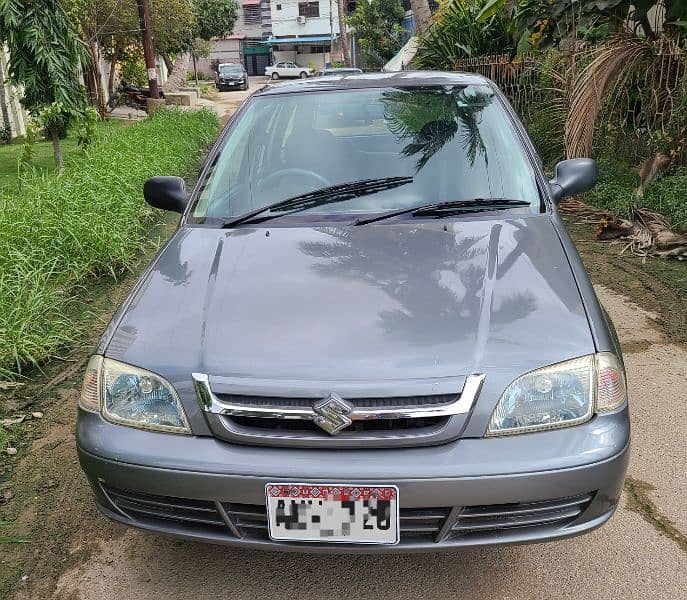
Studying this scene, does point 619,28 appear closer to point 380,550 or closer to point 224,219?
point 224,219

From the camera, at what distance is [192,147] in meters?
11.0

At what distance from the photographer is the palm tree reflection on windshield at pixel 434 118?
307cm

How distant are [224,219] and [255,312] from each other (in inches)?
31.1

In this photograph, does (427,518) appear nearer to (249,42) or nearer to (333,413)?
(333,413)

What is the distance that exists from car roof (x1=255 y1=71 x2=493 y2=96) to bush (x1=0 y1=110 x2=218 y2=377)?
1.93 meters

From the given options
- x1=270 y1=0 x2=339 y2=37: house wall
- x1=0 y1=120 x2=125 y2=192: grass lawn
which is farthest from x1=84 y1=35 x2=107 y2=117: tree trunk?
x1=270 y1=0 x2=339 y2=37: house wall

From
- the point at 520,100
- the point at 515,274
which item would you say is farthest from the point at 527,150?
the point at 520,100

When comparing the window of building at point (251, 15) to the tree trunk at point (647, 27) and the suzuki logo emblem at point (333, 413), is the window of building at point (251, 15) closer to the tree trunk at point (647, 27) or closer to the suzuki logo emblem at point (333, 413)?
the tree trunk at point (647, 27)

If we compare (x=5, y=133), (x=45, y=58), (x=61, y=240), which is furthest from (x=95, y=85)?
(x=61, y=240)

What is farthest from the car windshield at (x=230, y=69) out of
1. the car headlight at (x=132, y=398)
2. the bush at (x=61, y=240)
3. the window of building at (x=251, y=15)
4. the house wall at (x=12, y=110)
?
the car headlight at (x=132, y=398)

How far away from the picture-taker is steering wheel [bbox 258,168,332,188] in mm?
3014

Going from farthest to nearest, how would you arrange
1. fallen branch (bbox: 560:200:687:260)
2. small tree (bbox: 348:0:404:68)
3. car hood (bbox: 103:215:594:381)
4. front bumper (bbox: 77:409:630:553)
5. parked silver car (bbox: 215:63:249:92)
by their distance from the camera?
parked silver car (bbox: 215:63:249:92), small tree (bbox: 348:0:404:68), fallen branch (bbox: 560:200:687:260), car hood (bbox: 103:215:594:381), front bumper (bbox: 77:409:630:553)

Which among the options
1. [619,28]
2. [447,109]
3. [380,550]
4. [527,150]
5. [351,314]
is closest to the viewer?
[380,550]

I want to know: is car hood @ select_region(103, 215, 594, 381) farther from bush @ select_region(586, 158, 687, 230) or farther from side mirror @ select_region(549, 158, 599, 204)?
bush @ select_region(586, 158, 687, 230)
